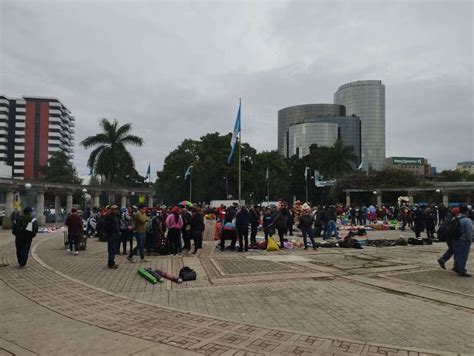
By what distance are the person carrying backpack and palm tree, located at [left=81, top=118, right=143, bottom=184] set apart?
3635 cm

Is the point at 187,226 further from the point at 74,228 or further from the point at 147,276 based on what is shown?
the point at 147,276

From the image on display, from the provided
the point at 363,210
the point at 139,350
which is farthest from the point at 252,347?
the point at 363,210

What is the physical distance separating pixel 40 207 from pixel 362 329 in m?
32.8

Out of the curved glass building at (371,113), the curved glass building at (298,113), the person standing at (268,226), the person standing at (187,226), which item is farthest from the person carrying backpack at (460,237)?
the curved glass building at (371,113)

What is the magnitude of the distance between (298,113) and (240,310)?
156m

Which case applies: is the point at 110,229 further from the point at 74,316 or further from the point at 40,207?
the point at 40,207

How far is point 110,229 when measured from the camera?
11453mm

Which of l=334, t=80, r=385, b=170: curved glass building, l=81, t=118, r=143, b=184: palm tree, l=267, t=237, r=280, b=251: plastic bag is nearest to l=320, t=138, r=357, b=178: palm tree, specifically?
Result: l=81, t=118, r=143, b=184: palm tree

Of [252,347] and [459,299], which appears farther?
[459,299]

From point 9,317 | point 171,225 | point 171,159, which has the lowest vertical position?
point 9,317

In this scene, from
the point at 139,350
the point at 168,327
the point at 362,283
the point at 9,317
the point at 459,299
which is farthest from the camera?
the point at 362,283

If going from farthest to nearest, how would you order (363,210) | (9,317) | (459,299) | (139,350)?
1. (363,210)
2. (459,299)
3. (9,317)
4. (139,350)

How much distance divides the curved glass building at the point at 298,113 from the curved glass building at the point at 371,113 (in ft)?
21.5

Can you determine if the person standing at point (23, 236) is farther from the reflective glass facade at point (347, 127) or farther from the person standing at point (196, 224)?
the reflective glass facade at point (347, 127)
